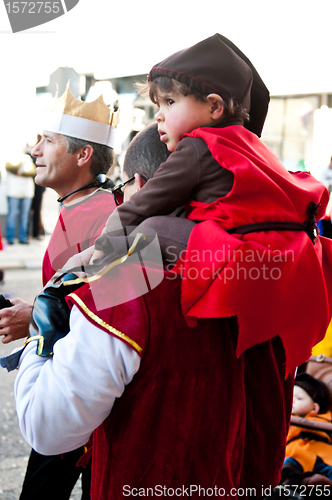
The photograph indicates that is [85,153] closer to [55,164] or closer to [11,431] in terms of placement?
[55,164]

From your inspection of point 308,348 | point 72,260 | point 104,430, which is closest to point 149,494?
point 104,430

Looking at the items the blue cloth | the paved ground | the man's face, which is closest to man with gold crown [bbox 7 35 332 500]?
the paved ground

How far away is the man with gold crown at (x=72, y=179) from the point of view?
1.79 m

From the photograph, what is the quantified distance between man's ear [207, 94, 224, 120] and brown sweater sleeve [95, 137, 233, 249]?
5.2 inches

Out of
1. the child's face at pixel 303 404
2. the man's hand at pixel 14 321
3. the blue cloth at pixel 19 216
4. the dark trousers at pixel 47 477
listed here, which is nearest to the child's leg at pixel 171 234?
the man's hand at pixel 14 321

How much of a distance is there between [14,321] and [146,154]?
673 mm

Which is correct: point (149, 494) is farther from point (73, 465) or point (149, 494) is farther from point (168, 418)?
point (73, 465)

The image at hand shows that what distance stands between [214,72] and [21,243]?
30.0 ft

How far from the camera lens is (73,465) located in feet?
5.99

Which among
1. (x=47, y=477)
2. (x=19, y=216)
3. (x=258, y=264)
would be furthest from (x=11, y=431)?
(x=19, y=216)

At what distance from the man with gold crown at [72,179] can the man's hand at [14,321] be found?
0.37 m

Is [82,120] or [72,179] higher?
[82,120]

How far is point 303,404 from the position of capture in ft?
8.89

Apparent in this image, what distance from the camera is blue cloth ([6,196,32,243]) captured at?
29.8 ft
